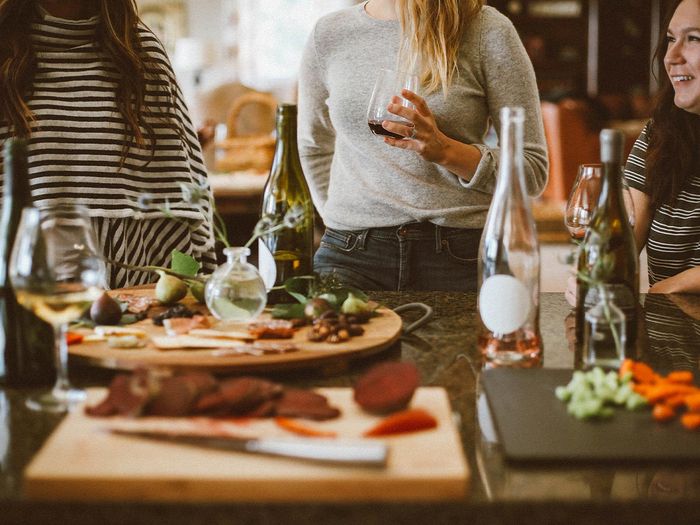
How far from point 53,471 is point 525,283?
0.63 m

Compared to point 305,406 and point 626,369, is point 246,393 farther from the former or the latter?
point 626,369

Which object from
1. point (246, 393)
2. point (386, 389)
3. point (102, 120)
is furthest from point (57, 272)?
point (102, 120)

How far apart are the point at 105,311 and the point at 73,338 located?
0.29 feet

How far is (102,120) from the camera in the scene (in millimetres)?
1778

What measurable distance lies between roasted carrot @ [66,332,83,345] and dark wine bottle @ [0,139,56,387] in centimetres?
8

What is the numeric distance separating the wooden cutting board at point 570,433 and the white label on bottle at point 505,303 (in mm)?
114

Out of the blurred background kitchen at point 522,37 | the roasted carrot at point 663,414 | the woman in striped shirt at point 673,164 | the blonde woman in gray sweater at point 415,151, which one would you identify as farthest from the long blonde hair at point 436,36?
the blurred background kitchen at point 522,37

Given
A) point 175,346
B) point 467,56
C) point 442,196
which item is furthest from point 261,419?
point 467,56

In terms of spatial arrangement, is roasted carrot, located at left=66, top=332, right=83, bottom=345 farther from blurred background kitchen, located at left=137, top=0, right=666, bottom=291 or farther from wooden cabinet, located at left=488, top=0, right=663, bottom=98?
wooden cabinet, located at left=488, top=0, right=663, bottom=98

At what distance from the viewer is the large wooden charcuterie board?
1.01 meters

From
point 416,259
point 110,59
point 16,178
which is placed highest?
point 110,59

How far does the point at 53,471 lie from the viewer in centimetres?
72

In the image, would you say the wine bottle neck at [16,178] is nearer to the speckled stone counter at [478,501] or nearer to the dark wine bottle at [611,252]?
the speckled stone counter at [478,501]

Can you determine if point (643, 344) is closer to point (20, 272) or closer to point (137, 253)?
point (20, 272)
